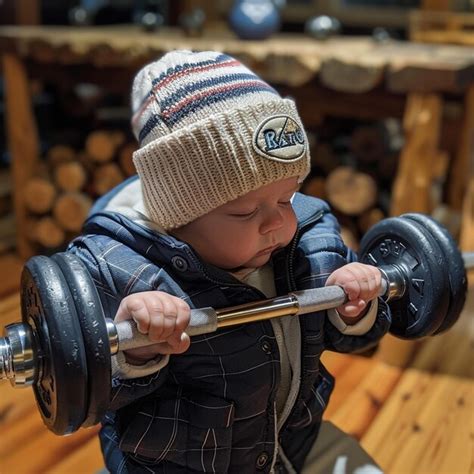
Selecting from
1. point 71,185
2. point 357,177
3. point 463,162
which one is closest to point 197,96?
point 357,177

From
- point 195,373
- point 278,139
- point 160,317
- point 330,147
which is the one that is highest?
point 278,139

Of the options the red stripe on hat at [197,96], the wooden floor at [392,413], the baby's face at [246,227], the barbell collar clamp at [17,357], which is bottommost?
the wooden floor at [392,413]

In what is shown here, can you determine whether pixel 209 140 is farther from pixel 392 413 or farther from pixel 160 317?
pixel 392 413

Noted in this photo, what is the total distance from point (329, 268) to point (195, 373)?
0.66ft

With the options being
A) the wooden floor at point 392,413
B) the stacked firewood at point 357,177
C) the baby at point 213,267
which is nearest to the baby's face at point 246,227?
the baby at point 213,267

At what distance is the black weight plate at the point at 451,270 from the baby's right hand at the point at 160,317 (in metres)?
0.33

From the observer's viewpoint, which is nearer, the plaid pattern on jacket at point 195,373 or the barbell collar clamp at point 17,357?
the barbell collar clamp at point 17,357

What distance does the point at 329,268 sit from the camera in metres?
0.84

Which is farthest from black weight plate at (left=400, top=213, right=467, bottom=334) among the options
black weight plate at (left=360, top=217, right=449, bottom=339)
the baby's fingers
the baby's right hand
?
the baby's right hand

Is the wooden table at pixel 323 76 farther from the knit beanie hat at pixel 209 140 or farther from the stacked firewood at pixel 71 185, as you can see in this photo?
the knit beanie hat at pixel 209 140

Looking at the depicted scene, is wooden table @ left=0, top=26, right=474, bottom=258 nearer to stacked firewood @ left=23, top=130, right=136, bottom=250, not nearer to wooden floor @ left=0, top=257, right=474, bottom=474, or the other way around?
stacked firewood @ left=23, top=130, right=136, bottom=250

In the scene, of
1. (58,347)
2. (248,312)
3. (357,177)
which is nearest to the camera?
(58,347)

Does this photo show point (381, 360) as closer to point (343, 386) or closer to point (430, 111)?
point (343, 386)

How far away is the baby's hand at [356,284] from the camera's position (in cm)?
77
